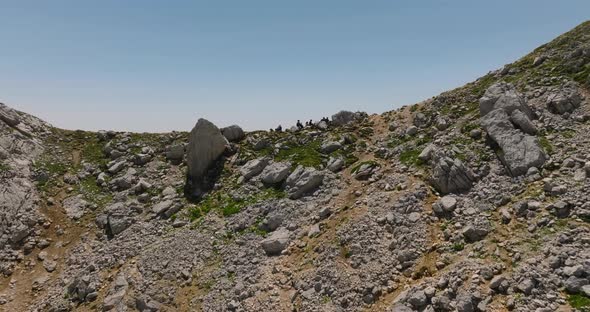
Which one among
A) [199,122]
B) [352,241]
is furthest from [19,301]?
[352,241]

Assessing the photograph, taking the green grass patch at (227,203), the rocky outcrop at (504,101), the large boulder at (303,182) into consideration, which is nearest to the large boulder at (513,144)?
the rocky outcrop at (504,101)

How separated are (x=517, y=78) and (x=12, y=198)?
60.3 metres

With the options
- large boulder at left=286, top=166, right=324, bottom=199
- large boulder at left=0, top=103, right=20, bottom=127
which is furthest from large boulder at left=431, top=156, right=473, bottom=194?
large boulder at left=0, top=103, right=20, bottom=127

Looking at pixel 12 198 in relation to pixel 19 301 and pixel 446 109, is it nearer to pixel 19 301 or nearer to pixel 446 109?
pixel 19 301

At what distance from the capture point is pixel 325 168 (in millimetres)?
43250

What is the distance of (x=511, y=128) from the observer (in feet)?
113

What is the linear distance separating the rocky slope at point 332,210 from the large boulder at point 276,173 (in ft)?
0.86

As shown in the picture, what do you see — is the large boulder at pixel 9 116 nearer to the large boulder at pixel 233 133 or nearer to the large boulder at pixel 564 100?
the large boulder at pixel 233 133

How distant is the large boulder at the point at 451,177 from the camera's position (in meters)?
32.3

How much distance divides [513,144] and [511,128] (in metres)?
2.29

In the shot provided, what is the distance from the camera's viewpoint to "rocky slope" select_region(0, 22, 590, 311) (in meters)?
25.2

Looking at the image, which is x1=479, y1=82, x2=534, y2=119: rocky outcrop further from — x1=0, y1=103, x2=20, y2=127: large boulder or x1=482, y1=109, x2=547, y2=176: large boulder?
x1=0, y1=103, x2=20, y2=127: large boulder

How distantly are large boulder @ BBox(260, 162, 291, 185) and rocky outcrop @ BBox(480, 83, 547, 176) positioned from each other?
2125cm

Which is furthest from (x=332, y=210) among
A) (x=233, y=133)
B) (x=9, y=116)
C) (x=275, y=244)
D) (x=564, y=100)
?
(x=9, y=116)
